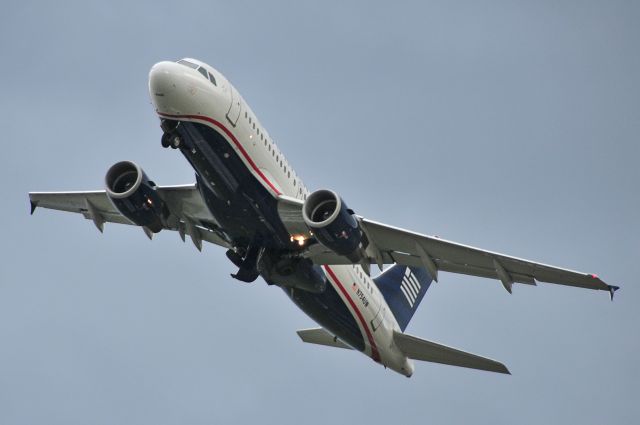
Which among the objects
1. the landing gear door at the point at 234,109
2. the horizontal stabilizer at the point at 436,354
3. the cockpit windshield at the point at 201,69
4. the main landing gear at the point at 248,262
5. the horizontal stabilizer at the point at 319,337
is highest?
the cockpit windshield at the point at 201,69

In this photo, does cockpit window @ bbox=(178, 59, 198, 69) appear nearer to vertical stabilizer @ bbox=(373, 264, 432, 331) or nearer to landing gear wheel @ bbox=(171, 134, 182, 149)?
landing gear wheel @ bbox=(171, 134, 182, 149)

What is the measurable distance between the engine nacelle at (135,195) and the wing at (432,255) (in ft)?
14.1

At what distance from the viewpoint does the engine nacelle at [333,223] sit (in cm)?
3444

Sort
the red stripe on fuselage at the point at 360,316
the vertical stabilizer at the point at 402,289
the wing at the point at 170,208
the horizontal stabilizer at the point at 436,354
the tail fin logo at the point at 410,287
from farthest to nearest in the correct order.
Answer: the tail fin logo at the point at 410,287 < the vertical stabilizer at the point at 402,289 < the horizontal stabilizer at the point at 436,354 < the red stripe on fuselage at the point at 360,316 < the wing at the point at 170,208

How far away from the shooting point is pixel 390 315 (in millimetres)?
43438

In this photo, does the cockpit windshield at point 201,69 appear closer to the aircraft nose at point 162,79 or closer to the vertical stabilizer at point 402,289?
the aircraft nose at point 162,79

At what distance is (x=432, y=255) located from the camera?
36.8m

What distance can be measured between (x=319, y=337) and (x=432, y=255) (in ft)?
29.8

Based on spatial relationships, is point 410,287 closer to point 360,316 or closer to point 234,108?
point 360,316

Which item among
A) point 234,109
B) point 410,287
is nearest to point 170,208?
point 234,109

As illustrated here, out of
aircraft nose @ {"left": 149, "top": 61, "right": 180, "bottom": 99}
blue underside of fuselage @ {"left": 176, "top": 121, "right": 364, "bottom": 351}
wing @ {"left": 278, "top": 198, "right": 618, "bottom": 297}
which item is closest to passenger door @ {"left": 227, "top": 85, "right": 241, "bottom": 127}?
Answer: blue underside of fuselage @ {"left": 176, "top": 121, "right": 364, "bottom": 351}

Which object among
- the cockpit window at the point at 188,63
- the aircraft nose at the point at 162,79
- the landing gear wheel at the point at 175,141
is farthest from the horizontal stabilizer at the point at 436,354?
the aircraft nose at the point at 162,79

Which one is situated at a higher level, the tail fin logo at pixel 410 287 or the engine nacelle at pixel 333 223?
the engine nacelle at pixel 333 223

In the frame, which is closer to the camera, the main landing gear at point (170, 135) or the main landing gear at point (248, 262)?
the main landing gear at point (170, 135)
